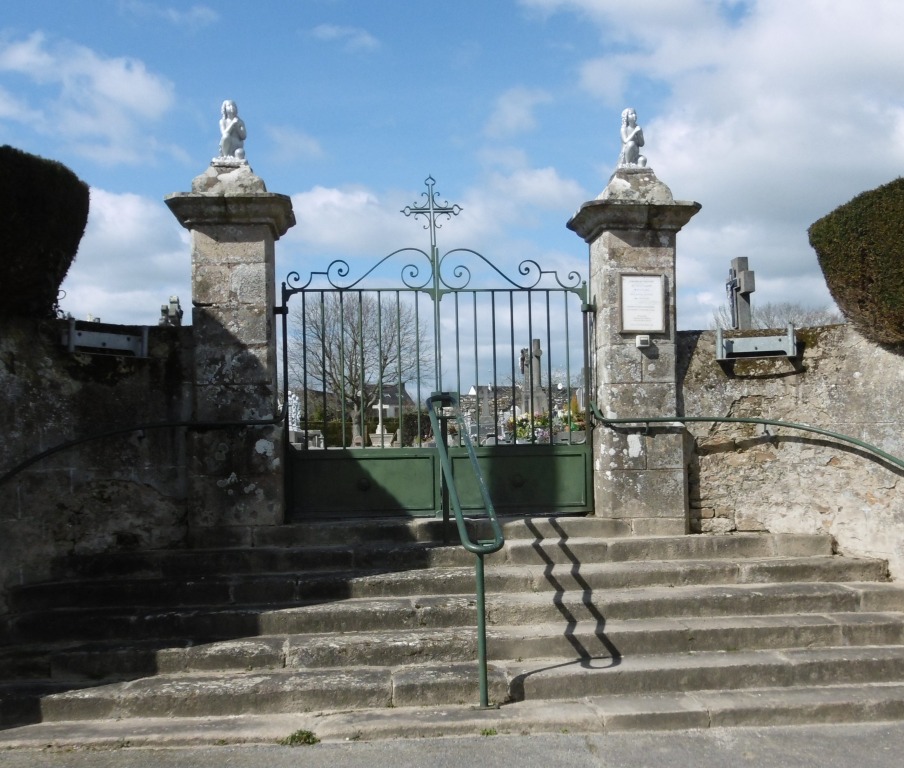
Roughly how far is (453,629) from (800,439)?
280cm

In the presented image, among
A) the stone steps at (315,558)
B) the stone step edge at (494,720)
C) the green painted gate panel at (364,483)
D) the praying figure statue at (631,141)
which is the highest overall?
the praying figure statue at (631,141)

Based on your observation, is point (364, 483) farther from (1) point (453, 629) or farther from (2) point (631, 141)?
(2) point (631, 141)

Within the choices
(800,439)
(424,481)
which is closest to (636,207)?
(800,439)

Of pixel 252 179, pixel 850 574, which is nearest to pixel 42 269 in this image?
pixel 252 179

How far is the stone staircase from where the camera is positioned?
4.06m

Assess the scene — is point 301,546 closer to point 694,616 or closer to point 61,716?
point 61,716

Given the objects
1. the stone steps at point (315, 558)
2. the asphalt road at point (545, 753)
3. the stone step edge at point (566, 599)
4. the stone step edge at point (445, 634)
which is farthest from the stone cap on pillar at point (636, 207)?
the asphalt road at point (545, 753)

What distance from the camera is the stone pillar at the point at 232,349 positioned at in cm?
537

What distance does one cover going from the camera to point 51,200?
16.8ft

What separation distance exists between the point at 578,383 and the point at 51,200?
424 centimetres

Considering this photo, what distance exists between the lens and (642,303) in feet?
18.7

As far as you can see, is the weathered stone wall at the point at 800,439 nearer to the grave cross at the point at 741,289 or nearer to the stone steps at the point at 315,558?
the stone steps at the point at 315,558

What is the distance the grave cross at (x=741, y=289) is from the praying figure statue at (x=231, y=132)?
5411 millimetres

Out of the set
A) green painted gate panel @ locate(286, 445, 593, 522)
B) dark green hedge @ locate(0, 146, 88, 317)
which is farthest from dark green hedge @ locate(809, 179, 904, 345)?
dark green hedge @ locate(0, 146, 88, 317)
